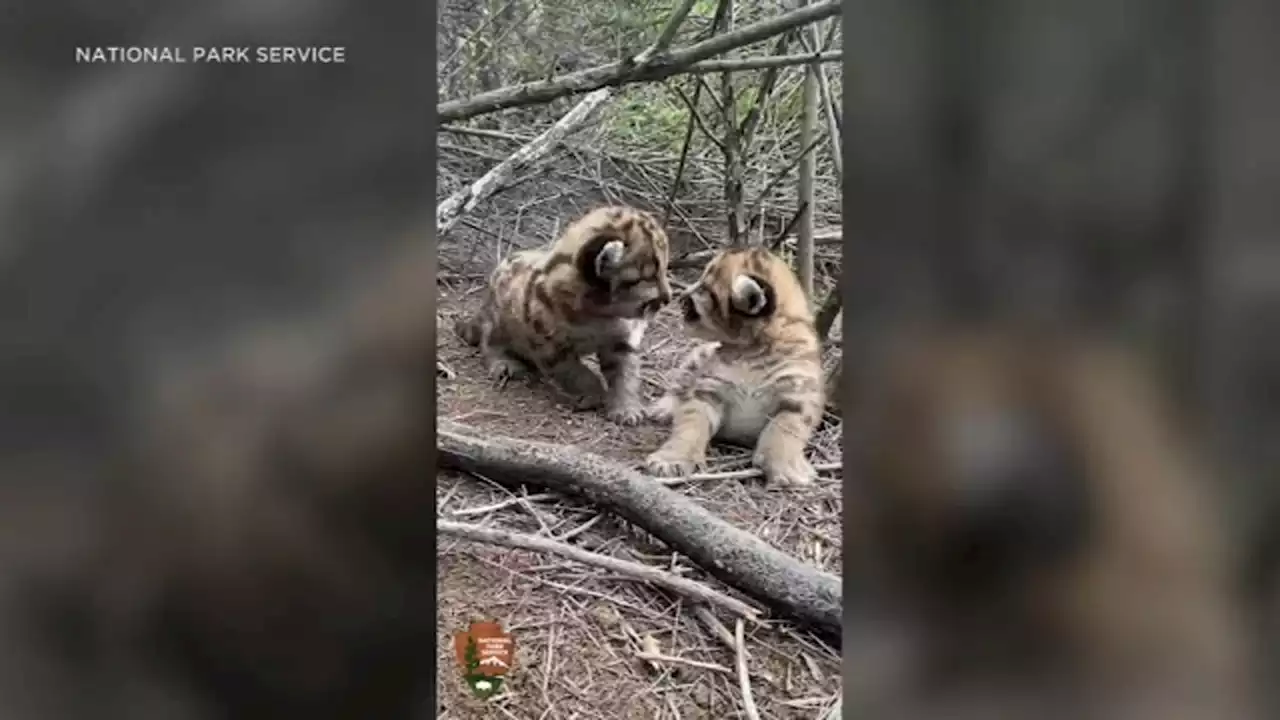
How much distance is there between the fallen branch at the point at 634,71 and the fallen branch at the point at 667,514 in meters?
0.30

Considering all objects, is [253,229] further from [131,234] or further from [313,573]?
[313,573]

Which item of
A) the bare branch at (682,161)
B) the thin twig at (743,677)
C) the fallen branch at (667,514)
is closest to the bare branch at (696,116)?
the bare branch at (682,161)

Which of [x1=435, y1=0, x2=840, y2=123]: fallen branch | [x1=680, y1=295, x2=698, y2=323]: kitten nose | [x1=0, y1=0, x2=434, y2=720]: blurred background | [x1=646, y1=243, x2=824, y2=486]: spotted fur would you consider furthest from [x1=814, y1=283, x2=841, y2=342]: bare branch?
[x1=0, y1=0, x2=434, y2=720]: blurred background

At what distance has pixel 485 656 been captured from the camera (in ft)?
3.82

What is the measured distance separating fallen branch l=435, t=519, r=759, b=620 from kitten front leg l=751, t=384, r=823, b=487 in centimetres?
12

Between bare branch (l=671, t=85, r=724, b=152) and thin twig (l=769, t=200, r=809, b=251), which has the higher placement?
bare branch (l=671, t=85, r=724, b=152)

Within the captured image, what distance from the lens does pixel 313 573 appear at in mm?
Answer: 1172

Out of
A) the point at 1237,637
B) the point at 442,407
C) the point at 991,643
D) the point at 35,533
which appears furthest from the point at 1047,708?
the point at 35,533

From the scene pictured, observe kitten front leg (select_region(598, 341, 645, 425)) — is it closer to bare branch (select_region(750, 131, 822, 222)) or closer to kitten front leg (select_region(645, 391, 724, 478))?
kitten front leg (select_region(645, 391, 724, 478))

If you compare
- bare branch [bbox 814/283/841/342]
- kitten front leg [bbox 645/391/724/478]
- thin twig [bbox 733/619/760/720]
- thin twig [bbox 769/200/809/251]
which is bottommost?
thin twig [bbox 733/619/760/720]

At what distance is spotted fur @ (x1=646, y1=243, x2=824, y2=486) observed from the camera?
1221mm

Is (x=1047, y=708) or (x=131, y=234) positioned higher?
(x=131, y=234)

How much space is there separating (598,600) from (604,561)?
0.12ft

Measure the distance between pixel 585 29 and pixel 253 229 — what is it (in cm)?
35
